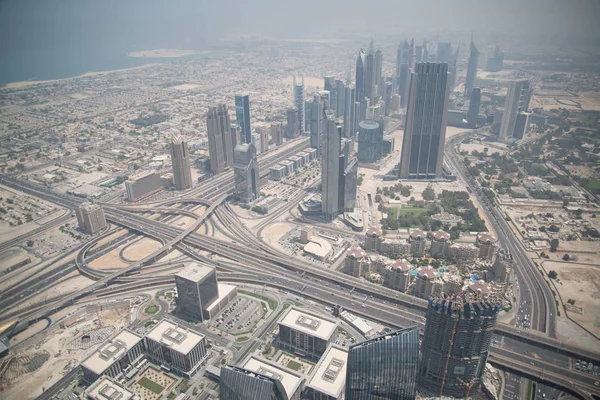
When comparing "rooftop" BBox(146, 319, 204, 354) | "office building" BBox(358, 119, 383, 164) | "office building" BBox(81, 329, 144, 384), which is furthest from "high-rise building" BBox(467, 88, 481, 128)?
"office building" BBox(81, 329, 144, 384)

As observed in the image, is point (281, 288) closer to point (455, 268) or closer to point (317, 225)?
Answer: point (317, 225)

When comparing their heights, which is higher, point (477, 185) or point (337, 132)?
point (337, 132)

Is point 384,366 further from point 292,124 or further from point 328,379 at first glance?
point 292,124

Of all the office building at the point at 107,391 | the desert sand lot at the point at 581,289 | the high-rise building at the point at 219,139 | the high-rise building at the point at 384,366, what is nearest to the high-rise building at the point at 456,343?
the high-rise building at the point at 384,366

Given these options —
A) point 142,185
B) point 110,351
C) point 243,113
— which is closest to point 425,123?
point 243,113

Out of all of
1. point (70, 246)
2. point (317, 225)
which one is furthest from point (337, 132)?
point (70, 246)

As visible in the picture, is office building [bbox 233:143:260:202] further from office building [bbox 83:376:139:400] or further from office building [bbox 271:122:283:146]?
Result: office building [bbox 83:376:139:400]

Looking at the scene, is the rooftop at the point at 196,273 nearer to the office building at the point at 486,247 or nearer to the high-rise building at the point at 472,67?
the office building at the point at 486,247

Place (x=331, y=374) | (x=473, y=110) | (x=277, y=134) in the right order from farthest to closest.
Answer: (x=473, y=110) → (x=277, y=134) → (x=331, y=374)
